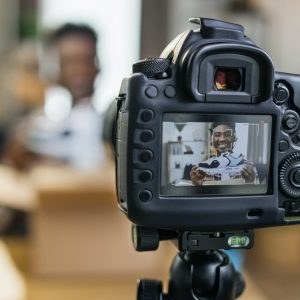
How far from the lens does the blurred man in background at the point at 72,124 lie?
94.8 inches

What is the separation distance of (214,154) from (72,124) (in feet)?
5.99

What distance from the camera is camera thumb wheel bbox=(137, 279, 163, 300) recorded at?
77cm

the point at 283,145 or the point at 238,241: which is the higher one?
the point at 283,145

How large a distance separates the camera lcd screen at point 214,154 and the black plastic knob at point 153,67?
50 mm

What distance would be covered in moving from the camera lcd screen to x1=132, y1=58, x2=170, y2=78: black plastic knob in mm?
50

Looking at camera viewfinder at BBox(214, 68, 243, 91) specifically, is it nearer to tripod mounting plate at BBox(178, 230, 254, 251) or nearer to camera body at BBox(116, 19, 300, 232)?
camera body at BBox(116, 19, 300, 232)

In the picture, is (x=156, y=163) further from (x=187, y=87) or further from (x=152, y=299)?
(x=152, y=299)

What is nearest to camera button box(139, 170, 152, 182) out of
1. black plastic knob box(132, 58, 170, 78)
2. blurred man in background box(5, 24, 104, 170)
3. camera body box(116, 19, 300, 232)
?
camera body box(116, 19, 300, 232)

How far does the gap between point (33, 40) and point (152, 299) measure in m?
2.93

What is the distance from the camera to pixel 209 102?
68 centimetres

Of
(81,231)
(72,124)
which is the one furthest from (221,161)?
(72,124)

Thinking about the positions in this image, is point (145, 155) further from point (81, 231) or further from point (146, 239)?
point (81, 231)

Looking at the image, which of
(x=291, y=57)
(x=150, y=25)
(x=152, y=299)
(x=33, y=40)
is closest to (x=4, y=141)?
(x=33, y=40)

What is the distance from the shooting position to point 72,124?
2469 mm
